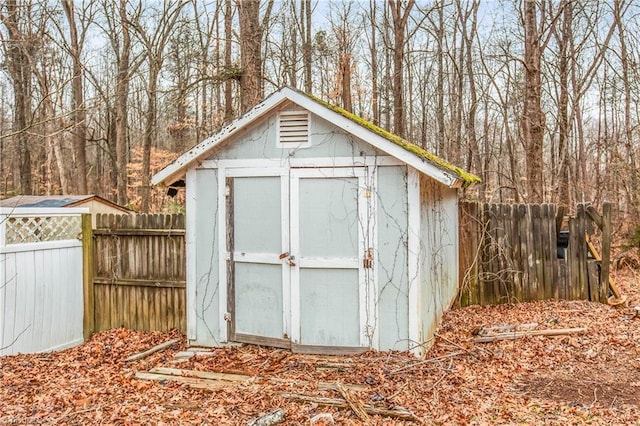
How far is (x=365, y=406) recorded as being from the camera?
4340mm

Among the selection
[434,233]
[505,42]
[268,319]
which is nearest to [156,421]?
[268,319]

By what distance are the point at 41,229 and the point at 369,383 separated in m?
5.19

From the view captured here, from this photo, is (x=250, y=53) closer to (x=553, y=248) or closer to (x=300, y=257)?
(x=300, y=257)

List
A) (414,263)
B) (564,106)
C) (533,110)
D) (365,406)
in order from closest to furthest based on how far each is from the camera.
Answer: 1. (365,406)
2. (414,263)
3. (533,110)
4. (564,106)

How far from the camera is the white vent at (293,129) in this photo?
233 inches

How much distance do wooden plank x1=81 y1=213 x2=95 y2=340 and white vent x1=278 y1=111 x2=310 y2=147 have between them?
378cm

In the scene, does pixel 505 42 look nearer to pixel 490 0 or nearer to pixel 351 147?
pixel 490 0

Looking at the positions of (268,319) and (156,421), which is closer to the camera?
(156,421)

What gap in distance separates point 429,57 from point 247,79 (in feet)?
45.2

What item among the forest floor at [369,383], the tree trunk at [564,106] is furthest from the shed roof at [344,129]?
the tree trunk at [564,106]

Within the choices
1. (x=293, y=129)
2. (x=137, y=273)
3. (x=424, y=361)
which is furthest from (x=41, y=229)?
(x=424, y=361)

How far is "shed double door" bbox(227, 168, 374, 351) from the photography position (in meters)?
5.75

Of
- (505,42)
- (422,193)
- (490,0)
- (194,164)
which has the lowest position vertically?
(422,193)

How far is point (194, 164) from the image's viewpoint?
249 inches
